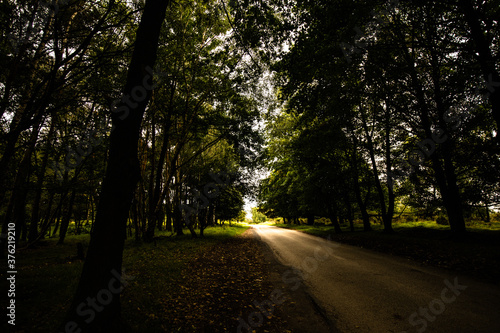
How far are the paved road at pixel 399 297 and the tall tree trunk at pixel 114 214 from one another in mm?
3902

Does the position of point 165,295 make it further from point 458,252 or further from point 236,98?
point 236,98

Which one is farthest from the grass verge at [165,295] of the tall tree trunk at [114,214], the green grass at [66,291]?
the tall tree trunk at [114,214]

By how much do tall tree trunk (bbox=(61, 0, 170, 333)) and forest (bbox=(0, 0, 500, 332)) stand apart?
0.08ft

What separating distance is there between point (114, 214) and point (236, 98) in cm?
1193

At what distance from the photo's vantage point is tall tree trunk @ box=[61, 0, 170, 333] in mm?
2982

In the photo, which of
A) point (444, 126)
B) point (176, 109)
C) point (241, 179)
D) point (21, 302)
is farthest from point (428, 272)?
point (241, 179)

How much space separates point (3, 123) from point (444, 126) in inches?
694

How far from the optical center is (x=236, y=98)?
45.1 ft

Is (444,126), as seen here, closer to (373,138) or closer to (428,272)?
(373,138)

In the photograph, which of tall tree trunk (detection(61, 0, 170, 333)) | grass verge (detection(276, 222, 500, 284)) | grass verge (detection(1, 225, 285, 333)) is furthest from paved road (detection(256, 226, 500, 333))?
tall tree trunk (detection(61, 0, 170, 333))

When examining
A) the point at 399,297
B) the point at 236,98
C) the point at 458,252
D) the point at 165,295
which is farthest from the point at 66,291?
the point at 458,252

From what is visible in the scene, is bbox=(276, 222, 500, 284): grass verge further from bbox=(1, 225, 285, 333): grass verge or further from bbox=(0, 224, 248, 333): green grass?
bbox=(0, 224, 248, 333): green grass

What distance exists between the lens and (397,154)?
14664 millimetres

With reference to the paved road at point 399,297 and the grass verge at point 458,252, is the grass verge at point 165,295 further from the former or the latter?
the grass verge at point 458,252
